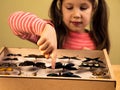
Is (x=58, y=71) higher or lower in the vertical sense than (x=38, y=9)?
lower

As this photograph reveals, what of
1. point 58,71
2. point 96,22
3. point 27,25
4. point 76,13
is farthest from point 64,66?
point 96,22

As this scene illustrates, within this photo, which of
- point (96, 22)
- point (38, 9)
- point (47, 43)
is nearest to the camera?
point (47, 43)

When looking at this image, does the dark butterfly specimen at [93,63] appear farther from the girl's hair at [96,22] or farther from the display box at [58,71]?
the girl's hair at [96,22]

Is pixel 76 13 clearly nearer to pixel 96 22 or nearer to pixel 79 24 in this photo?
pixel 79 24

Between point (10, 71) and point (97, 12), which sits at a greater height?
point (97, 12)

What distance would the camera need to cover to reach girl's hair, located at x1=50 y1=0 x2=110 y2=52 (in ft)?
3.77

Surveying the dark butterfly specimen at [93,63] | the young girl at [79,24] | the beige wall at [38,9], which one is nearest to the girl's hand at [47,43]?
the dark butterfly specimen at [93,63]

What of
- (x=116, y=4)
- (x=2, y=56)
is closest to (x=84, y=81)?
(x=2, y=56)

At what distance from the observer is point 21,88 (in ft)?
1.70

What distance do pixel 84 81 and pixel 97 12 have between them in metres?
0.75

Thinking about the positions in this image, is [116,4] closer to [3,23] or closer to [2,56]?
[3,23]

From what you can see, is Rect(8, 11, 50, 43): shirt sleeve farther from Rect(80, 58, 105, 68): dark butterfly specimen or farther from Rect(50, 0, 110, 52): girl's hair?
Rect(50, 0, 110, 52): girl's hair

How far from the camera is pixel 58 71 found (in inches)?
24.8

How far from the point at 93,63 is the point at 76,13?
0.36 meters
